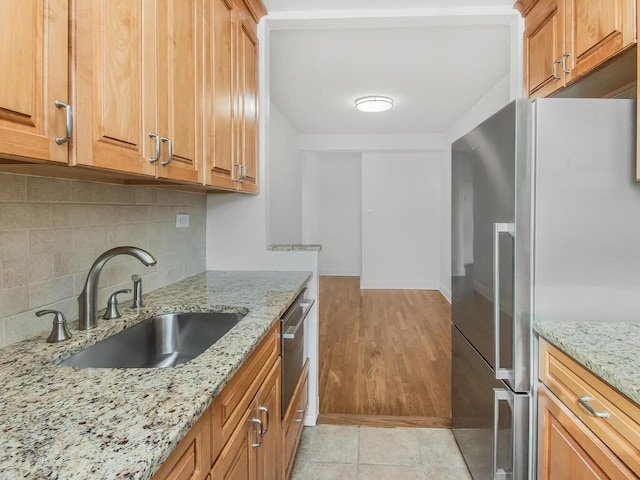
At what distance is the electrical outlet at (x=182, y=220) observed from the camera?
2.08 meters

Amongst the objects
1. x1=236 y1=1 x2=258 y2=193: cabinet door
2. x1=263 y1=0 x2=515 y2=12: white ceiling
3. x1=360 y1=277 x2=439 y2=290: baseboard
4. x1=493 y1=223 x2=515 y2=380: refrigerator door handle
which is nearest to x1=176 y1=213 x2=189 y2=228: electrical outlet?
x1=236 y1=1 x2=258 y2=193: cabinet door

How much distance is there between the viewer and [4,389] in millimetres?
809

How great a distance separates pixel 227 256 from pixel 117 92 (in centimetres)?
153

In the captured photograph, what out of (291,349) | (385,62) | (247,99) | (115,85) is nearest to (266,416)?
(291,349)

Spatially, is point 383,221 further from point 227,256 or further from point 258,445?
point 258,445

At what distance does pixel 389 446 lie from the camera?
214 cm

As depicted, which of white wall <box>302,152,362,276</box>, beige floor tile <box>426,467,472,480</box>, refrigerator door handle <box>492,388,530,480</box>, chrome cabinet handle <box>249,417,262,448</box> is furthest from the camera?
white wall <box>302,152,362,276</box>

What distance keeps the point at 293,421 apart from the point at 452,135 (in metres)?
4.71

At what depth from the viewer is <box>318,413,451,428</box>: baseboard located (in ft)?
7.67

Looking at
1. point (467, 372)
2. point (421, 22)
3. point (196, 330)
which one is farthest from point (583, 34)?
point (196, 330)

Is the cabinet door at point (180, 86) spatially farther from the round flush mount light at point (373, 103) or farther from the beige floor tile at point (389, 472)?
the round flush mount light at point (373, 103)

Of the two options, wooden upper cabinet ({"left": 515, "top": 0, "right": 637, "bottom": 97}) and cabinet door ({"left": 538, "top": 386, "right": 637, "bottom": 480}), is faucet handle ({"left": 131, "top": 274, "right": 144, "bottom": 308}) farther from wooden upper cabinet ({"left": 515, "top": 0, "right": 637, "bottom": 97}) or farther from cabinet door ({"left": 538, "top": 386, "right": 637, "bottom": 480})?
wooden upper cabinet ({"left": 515, "top": 0, "right": 637, "bottom": 97})

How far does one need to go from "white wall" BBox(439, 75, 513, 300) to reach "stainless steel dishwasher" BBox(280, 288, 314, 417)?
2204 mm

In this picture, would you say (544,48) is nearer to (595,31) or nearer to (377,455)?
(595,31)
